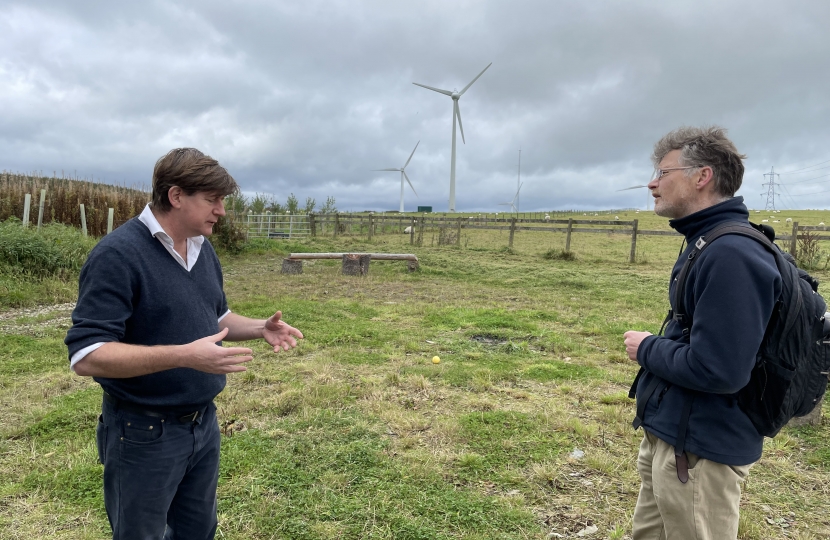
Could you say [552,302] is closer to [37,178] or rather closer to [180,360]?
[180,360]

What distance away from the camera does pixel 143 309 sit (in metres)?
1.86

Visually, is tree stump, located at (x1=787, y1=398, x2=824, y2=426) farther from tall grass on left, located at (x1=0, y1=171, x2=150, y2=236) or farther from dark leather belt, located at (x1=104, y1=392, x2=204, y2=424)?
tall grass on left, located at (x1=0, y1=171, x2=150, y2=236)

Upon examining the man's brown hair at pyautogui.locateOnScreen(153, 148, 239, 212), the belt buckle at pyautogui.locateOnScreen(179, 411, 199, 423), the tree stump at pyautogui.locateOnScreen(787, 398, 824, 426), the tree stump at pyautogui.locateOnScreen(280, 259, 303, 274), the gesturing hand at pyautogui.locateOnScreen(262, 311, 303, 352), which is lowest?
the tree stump at pyautogui.locateOnScreen(787, 398, 824, 426)

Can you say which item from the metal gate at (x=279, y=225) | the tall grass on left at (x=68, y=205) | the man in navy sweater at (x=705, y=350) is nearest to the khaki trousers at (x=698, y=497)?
the man in navy sweater at (x=705, y=350)

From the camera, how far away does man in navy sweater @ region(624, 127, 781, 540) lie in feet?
5.60

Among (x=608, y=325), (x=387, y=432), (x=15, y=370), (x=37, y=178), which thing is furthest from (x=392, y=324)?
(x=37, y=178)

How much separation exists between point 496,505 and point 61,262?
1113 centimetres

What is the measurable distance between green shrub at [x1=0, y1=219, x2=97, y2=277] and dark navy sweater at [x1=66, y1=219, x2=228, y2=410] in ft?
34.3

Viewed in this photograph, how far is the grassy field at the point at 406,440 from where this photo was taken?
3119 millimetres

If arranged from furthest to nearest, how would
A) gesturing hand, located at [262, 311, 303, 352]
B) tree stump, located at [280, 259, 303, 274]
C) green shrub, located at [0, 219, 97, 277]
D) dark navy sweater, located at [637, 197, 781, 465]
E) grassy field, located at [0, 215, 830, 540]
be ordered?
tree stump, located at [280, 259, 303, 274] < green shrub, located at [0, 219, 97, 277] < grassy field, located at [0, 215, 830, 540] < gesturing hand, located at [262, 311, 303, 352] < dark navy sweater, located at [637, 197, 781, 465]

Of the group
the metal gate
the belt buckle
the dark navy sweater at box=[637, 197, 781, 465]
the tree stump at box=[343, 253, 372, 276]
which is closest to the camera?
the dark navy sweater at box=[637, 197, 781, 465]

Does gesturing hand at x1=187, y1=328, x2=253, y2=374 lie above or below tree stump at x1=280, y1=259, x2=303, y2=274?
above

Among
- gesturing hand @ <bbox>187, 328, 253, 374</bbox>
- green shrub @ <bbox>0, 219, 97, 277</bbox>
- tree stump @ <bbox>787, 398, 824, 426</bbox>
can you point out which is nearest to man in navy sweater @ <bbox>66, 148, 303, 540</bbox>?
gesturing hand @ <bbox>187, 328, 253, 374</bbox>

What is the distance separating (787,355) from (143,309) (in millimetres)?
2299
